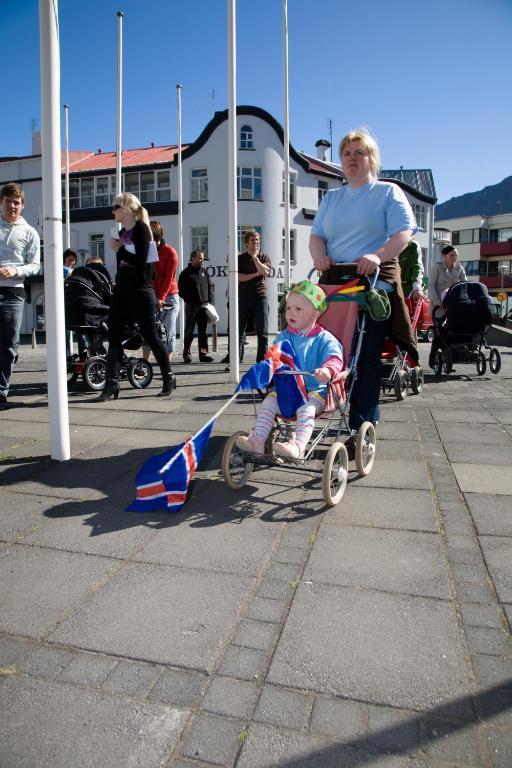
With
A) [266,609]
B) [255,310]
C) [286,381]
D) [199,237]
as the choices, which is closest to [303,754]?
[266,609]

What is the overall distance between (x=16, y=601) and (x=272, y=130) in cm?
3776

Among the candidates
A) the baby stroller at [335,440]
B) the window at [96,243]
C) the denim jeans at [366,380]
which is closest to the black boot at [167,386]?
the baby stroller at [335,440]

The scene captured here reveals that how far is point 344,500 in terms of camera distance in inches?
143

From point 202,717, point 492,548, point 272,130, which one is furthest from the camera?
point 272,130

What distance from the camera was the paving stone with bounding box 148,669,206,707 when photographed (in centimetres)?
187

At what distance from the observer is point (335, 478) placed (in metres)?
3.58


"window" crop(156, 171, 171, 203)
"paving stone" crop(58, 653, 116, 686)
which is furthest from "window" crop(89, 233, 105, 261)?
"paving stone" crop(58, 653, 116, 686)

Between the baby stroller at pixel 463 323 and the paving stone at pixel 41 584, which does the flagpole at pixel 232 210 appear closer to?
the baby stroller at pixel 463 323

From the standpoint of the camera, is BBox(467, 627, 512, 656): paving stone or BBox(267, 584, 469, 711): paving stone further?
BBox(467, 627, 512, 656): paving stone

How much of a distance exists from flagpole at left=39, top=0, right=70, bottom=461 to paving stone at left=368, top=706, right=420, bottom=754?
3182mm

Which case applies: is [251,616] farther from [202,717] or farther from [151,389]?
[151,389]

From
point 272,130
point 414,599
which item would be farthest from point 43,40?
point 272,130

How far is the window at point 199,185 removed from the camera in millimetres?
36156

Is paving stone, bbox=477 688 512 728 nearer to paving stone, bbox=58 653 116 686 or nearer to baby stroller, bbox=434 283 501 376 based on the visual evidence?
paving stone, bbox=58 653 116 686
